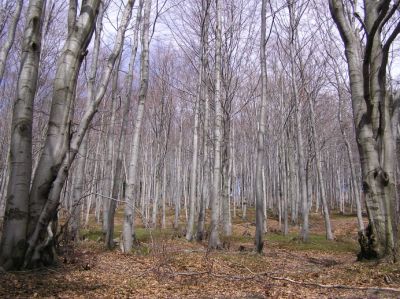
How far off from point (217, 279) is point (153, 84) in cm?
1941

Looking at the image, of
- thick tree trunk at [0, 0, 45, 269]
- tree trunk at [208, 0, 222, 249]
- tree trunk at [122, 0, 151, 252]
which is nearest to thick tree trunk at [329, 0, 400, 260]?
tree trunk at [208, 0, 222, 249]

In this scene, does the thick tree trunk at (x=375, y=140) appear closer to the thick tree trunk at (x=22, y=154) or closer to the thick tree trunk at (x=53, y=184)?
the thick tree trunk at (x=53, y=184)

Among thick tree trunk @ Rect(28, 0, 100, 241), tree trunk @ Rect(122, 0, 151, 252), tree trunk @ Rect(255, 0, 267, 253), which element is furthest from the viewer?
tree trunk @ Rect(255, 0, 267, 253)

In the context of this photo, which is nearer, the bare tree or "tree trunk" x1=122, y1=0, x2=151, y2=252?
"tree trunk" x1=122, y1=0, x2=151, y2=252

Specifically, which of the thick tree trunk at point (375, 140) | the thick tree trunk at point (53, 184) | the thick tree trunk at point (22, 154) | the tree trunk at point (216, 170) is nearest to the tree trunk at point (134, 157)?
the tree trunk at point (216, 170)

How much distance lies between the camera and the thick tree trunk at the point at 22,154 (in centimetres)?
429

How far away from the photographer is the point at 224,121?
15.0 m

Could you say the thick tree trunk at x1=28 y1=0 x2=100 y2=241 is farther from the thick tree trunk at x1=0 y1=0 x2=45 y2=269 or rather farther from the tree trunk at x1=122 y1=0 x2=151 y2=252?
the tree trunk at x1=122 y1=0 x2=151 y2=252

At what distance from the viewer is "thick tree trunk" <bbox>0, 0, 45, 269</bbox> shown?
429 centimetres

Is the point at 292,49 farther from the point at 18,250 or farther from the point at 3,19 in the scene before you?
the point at 18,250

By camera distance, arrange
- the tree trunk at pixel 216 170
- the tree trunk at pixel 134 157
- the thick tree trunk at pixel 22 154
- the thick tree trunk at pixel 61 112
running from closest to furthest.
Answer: the thick tree trunk at pixel 22 154
the thick tree trunk at pixel 61 112
the tree trunk at pixel 134 157
the tree trunk at pixel 216 170

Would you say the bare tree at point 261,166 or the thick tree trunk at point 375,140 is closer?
the thick tree trunk at point 375,140

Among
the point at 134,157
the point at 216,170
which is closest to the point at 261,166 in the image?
the point at 216,170

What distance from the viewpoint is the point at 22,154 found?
452cm
